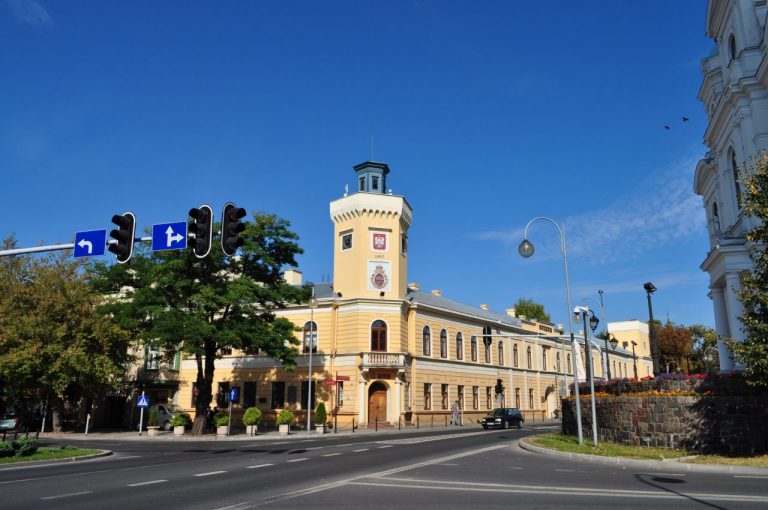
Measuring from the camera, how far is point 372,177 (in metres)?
49.2

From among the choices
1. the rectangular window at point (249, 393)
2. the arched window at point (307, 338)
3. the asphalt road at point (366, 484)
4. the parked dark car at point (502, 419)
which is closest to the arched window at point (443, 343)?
the parked dark car at point (502, 419)

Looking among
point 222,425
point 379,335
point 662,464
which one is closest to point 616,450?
point 662,464

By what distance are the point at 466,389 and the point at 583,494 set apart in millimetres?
41235

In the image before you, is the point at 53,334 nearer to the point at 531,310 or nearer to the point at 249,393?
the point at 249,393

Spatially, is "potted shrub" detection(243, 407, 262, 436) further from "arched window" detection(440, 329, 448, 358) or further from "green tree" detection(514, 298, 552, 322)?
"green tree" detection(514, 298, 552, 322)

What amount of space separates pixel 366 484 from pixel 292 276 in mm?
40850

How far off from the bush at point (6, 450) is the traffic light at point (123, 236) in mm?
10160

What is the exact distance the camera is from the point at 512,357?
196 feet

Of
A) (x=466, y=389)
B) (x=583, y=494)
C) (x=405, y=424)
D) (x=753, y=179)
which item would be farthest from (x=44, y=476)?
(x=466, y=389)

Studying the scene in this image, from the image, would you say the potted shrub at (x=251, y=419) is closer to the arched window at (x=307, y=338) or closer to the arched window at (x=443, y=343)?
the arched window at (x=307, y=338)

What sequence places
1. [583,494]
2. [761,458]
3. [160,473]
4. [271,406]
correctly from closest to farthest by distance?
[583,494] → [160,473] → [761,458] → [271,406]

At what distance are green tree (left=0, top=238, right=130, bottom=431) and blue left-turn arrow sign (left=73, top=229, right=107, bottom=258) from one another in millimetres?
22017

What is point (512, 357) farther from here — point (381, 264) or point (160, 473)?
point (160, 473)

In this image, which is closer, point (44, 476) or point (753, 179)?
point (44, 476)
